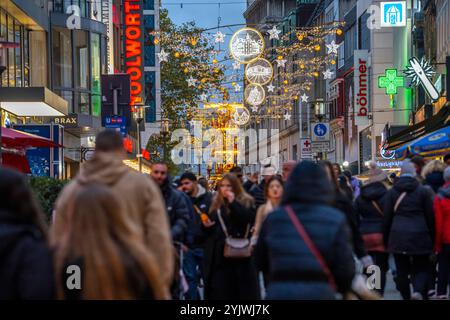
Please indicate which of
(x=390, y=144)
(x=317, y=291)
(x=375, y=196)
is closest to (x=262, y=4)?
(x=390, y=144)

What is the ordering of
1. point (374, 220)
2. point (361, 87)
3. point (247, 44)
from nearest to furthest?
point (374, 220) < point (247, 44) < point (361, 87)

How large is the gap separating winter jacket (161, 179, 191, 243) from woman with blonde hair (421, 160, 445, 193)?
5066 millimetres

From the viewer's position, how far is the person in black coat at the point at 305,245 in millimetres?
7406

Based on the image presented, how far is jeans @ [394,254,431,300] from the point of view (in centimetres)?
1452

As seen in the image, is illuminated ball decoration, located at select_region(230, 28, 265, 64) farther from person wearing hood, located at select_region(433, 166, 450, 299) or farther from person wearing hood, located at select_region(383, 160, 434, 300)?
person wearing hood, located at select_region(383, 160, 434, 300)

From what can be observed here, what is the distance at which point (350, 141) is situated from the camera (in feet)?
283

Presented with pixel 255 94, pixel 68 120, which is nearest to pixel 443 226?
pixel 255 94

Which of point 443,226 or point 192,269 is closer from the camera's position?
point 443,226

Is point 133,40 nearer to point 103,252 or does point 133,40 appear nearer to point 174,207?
point 174,207

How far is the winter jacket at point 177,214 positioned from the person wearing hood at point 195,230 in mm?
776

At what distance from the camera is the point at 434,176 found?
1728cm

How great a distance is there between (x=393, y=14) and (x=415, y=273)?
48.3 m

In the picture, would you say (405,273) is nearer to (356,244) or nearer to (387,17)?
(356,244)

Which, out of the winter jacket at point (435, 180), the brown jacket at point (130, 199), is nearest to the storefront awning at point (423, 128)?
the winter jacket at point (435, 180)
